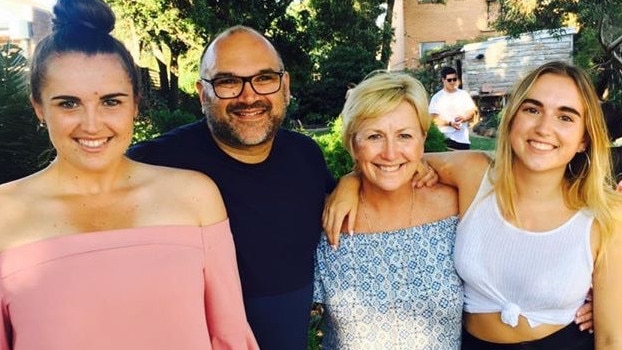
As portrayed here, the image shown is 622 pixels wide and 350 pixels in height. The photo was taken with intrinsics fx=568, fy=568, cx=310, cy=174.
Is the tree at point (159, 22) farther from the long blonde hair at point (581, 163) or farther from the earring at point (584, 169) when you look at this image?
the earring at point (584, 169)

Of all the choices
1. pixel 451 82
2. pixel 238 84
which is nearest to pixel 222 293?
pixel 238 84

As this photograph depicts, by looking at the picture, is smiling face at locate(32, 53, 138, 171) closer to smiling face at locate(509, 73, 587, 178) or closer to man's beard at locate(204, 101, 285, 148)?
man's beard at locate(204, 101, 285, 148)

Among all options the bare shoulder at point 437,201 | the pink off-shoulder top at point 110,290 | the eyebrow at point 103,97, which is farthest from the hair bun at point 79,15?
the bare shoulder at point 437,201

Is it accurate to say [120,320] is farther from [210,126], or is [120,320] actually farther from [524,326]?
[524,326]

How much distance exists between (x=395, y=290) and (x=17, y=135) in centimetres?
360

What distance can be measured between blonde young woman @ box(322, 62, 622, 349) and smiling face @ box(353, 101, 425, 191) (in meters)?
0.36

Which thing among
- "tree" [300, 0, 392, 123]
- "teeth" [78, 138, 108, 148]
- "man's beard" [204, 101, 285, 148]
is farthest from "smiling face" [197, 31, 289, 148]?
"tree" [300, 0, 392, 123]

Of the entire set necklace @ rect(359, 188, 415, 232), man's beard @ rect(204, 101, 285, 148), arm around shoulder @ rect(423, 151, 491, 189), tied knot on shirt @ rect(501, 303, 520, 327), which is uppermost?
man's beard @ rect(204, 101, 285, 148)

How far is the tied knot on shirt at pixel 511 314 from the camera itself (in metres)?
2.38

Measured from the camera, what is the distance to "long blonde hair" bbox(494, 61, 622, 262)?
2.37 m

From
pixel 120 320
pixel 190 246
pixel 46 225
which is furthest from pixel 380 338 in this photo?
pixel 46 225

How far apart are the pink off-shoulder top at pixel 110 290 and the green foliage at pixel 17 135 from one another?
3117 millimetres

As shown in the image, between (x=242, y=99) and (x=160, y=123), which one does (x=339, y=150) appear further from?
(x=242, y=99)

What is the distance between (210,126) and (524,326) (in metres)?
1.63
